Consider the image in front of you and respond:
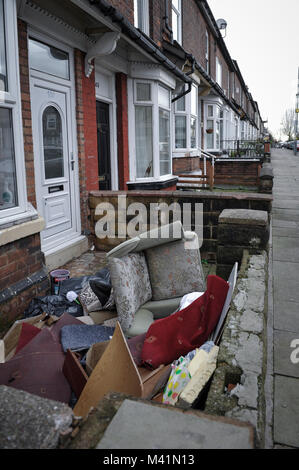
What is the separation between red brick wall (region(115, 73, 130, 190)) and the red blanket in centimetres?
530

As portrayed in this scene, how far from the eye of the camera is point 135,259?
386 centimetres

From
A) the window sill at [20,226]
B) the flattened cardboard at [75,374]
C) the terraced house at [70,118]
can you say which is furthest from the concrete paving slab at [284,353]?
the window sill at [20,226]

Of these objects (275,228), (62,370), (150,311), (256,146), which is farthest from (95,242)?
(256,146)

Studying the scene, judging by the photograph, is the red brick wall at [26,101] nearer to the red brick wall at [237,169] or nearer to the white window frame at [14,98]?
the white window frame at [14,98]

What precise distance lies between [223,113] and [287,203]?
49.0ft

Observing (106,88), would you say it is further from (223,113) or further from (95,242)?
(223,113)

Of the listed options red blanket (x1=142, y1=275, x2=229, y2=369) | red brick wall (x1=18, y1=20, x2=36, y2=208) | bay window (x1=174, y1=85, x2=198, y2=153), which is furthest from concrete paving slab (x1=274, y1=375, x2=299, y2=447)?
bay window (x1=174, y1=85, x2=198, y2=153)

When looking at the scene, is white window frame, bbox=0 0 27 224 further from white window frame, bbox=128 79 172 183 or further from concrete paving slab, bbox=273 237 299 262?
white window frame, bbox=128 79 172 183

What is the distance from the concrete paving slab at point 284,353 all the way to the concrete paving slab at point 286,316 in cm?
11

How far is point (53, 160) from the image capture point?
5648 millimetres

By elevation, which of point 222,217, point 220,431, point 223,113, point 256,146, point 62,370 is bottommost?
point 62,370

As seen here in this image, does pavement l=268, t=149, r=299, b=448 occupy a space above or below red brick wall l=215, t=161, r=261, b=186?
below

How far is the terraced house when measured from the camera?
3992mm

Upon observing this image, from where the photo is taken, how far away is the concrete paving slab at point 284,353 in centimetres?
295
